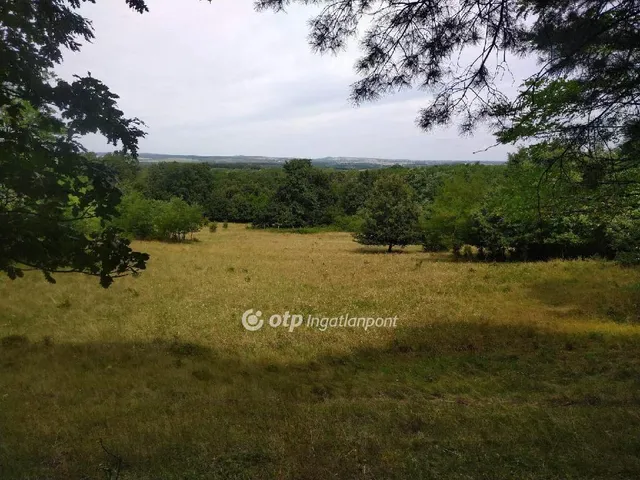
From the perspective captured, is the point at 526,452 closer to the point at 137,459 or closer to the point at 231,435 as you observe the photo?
the point at 231,435

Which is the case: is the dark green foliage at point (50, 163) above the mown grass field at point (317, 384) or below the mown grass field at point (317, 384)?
above

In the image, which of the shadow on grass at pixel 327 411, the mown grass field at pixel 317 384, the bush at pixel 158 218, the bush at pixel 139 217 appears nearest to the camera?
the shadow on grass at pixel 327 411

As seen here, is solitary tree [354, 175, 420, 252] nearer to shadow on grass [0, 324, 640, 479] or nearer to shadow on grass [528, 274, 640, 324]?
shadow on grass [528, 274, 640, 324]

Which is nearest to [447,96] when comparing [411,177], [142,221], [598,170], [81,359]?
[598,170]

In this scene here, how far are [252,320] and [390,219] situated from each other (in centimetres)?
2658

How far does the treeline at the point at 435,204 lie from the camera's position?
7566 millimetres

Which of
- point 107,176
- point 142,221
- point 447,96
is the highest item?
point 447,96

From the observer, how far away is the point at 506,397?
6.76m

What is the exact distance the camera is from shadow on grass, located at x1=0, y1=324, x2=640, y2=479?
418 cm

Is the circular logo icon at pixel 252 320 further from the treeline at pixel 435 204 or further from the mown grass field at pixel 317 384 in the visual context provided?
the treeline at pixel 435 204

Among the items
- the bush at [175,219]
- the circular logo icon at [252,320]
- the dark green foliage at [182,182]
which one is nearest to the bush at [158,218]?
the bush at [175,219]

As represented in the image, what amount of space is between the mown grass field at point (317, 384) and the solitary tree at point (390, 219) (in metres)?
20.7

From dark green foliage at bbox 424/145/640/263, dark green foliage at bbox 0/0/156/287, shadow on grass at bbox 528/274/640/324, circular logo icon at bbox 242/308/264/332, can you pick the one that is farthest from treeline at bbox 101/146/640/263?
circular logo icon at bbox 242/308/264/332

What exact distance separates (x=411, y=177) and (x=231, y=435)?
62.4m
